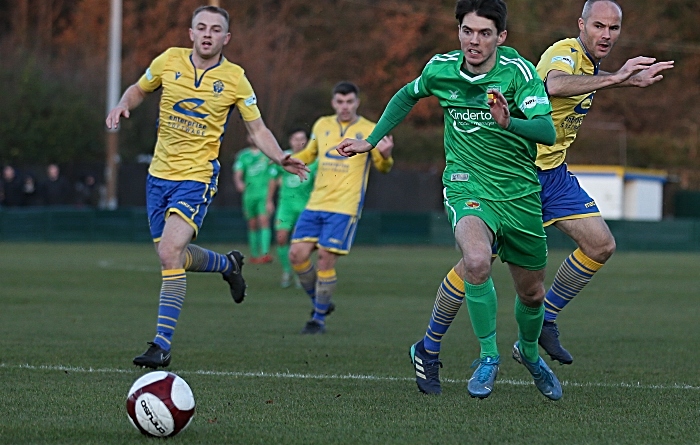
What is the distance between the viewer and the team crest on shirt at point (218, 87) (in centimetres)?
823

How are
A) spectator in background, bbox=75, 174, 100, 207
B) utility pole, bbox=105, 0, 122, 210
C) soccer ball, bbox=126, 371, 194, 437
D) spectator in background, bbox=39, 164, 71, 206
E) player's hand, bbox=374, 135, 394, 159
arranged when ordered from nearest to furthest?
soccer ball, bbox=126, 371, 194, 437, player's hand, bbox=374, 135, 394, 159, utility pole, bbox=105, 0, 122, 210, spectator in background, bbox=39, 164, 71, 206, spectator in background, bbox=75, 174, 100, 207

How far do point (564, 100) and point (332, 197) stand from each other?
388cm

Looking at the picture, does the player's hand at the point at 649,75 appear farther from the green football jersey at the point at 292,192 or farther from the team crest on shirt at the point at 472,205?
the green football jersey at the point at 292,192

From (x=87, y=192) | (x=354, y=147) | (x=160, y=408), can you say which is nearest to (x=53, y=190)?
(x=87, y=192)

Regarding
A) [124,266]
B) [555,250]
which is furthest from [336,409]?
[555,250]

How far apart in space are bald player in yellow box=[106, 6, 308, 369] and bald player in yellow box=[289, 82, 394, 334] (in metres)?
2.44

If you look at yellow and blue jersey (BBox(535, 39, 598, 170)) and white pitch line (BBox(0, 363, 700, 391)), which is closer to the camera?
white pitch line (BBox(0, 363, 700, 391))

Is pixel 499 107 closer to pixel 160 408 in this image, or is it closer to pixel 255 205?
pixel 160 408

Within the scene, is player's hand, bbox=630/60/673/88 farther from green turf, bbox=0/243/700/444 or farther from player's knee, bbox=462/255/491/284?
green turf, bbox=0/243/700/444

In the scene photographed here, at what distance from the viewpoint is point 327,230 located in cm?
1078

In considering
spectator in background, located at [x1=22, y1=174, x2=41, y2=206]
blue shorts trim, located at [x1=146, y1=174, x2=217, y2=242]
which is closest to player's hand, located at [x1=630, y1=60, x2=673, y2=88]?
blue shorts trim, located at [x1=146, y1=174, x2=217, y2=242]

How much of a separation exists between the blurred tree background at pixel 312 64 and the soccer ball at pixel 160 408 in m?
30.8

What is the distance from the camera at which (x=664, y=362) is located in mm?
8406

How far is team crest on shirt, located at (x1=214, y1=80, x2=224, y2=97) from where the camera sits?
8.23 meters
